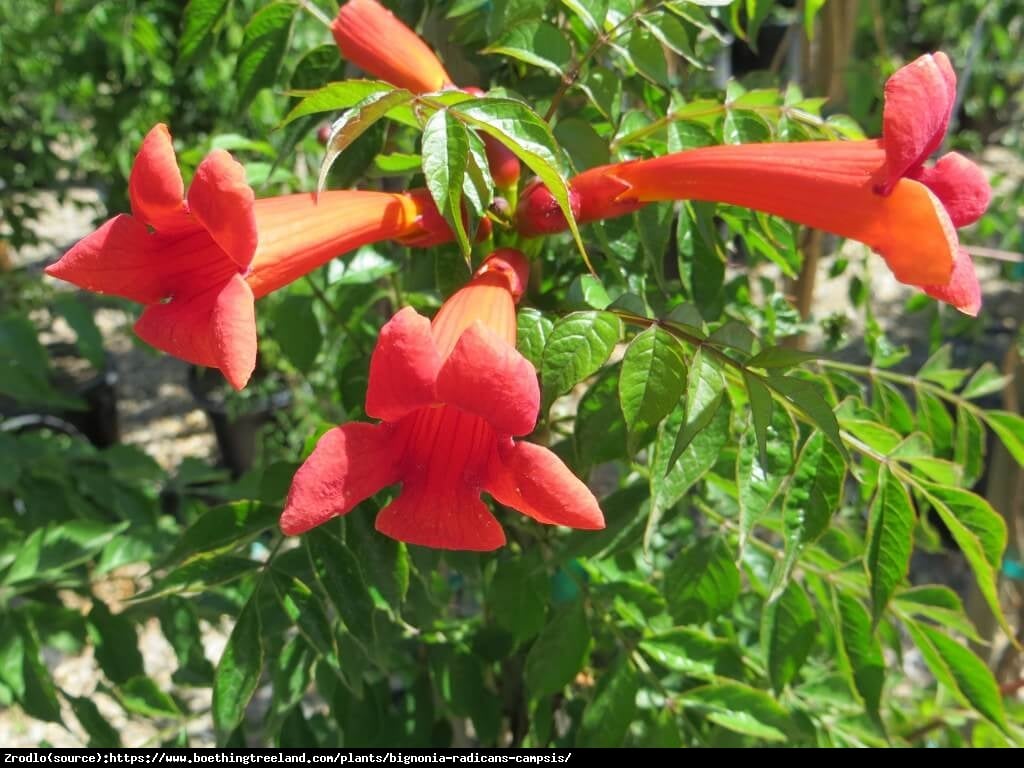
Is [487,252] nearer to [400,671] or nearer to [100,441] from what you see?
[400,671]

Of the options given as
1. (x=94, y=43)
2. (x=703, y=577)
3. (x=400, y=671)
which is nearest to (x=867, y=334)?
(x=703, y=577)

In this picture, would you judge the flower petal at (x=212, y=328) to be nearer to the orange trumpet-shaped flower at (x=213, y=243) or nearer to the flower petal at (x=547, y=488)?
the orange trumpet-shaped flower at (x=213, y=243)

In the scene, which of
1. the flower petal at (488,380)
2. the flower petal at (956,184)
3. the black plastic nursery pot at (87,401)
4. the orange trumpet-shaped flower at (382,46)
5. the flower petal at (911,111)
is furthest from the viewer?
the black plastic nursery pot at (87,401)

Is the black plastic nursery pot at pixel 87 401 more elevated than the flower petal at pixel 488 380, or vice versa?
the flower petal at pixel 488 380

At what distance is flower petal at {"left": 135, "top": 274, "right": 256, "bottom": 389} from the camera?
2.89ft

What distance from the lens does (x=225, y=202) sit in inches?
35.0

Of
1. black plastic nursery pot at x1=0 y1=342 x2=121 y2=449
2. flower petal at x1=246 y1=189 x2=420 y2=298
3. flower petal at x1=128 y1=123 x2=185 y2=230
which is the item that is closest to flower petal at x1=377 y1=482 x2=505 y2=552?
flower petal at x1=246 y1=189 x2=420 y2=298

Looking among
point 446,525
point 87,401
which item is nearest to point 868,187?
point 446,525

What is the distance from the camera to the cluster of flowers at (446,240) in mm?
879

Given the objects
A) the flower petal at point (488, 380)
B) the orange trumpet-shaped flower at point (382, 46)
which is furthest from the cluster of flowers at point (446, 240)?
the orange trumpet-shaped flower at point (382, 46)

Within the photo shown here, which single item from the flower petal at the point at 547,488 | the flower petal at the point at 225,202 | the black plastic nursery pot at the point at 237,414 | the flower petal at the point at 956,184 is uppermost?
the flower petal at the point at 225,202

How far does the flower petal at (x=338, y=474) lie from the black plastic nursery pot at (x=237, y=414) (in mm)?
3957

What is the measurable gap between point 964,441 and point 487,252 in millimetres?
959

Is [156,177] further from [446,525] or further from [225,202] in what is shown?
[446,525]
